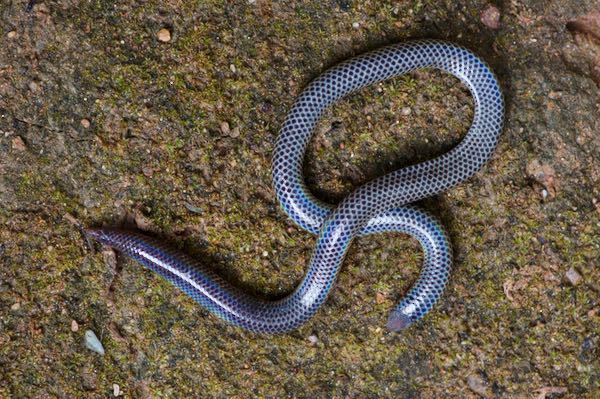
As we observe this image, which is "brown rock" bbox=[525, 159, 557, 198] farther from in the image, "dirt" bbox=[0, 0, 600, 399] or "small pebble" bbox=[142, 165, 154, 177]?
"small pebble" bbox=[142, 165, 154, 177]

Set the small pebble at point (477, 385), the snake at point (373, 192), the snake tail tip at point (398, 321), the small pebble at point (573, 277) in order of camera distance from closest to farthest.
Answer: the snake at point (373, 192) < the snake tail tip at point (398, 321) < the small pebble at point (573, 277) < the small pebble at point (477, 385)

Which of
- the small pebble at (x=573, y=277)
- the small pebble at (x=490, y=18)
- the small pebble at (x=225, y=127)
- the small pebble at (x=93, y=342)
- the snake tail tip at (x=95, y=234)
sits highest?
the small pebble at (x=490, y=18)

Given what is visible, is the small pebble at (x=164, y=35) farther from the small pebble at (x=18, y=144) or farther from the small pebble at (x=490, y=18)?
the small pebble at (x=490, y=18)

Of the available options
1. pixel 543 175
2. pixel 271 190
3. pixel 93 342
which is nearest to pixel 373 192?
pixel 271 190

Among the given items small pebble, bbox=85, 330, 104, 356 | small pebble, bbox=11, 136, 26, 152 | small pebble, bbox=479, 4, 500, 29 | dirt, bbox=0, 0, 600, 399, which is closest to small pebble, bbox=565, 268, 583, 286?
dirt, bbox=0, 0, 600, 399

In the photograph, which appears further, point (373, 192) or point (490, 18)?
point (490, 18)

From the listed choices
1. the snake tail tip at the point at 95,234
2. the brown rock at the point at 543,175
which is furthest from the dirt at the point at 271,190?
the snake tail tip at the point at 95,234

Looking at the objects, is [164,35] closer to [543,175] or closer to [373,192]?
[373,192]
